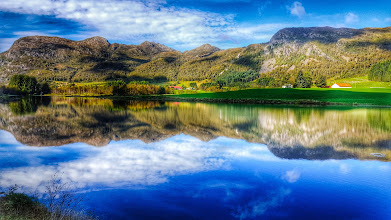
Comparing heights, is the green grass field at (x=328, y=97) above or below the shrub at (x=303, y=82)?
below

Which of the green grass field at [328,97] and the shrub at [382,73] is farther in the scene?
the shrub at [382,73]

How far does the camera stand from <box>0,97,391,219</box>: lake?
31.9 feet

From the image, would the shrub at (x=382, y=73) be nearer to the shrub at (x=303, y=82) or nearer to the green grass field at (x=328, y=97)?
the shrub at (x=303, y=82)

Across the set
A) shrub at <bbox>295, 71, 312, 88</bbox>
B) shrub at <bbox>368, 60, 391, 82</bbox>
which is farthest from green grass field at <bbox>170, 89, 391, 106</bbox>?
shrub at <bbox>368, 60, 391, 82</bbox>

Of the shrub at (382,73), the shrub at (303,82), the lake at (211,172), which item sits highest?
the shrub at (382,73)

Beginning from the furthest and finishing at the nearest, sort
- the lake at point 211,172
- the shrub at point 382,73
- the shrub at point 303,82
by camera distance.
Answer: the shrub at point 303,82 → the shrub at point 382,73 → the lake at point 211,172

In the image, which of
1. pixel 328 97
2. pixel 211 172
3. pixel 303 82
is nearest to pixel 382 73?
pixel 303 82

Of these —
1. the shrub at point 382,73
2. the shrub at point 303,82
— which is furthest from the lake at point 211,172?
the shrub at point 382,73

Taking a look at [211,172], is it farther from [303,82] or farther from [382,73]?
[382,73]

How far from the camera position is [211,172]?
45.8 ft

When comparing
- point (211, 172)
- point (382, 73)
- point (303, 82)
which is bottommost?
point (211, 172)

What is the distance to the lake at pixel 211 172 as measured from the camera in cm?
973

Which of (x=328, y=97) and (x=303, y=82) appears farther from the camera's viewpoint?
(x=303, y=82)

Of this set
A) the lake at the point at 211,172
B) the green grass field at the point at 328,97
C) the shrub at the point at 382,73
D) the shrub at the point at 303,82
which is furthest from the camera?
the shrub at the point at 303,82
